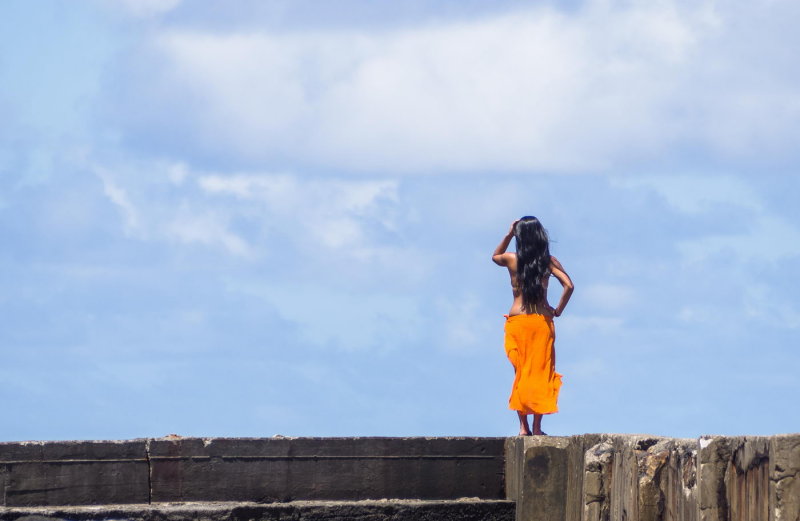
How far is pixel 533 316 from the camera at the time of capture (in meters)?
9.45

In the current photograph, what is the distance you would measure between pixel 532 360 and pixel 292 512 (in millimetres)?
2264

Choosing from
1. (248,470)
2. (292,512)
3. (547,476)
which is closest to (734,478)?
(547,476)

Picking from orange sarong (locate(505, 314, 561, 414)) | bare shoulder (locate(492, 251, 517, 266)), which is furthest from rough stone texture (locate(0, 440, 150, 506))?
bare shoulder (locate(492, 251, 517, 266))

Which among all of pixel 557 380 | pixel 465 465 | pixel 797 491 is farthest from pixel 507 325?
pixel 797 491

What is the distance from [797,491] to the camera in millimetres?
4602

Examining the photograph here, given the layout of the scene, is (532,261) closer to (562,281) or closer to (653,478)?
(562,281)

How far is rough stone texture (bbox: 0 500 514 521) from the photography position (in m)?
8.18

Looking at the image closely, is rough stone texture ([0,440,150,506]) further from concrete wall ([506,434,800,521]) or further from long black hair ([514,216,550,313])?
long black hair ([514,216,550,313])

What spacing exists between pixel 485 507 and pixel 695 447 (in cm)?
320

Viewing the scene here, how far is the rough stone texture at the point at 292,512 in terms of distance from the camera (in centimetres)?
818

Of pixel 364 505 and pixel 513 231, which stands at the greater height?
pixel 513 231

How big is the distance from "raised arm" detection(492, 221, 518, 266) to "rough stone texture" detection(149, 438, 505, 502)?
148 cm

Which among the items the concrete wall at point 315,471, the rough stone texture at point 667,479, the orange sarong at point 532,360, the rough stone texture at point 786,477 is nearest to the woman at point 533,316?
the orange sarong at point 532,360

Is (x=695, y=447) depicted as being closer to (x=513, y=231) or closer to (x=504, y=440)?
(x=504, y=440)
